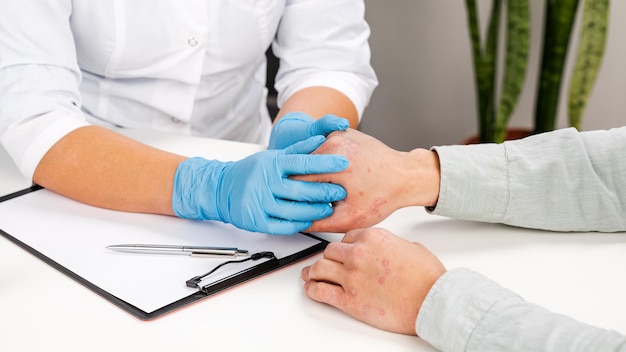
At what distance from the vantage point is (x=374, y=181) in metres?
1.09

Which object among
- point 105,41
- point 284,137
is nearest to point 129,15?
point 105,41

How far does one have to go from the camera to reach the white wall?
2641mm

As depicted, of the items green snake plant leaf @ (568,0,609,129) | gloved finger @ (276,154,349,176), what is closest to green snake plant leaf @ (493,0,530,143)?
green snake plant leaf @ (568,0,609,129)

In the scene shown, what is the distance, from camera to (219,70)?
157 cm

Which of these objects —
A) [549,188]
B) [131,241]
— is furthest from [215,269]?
[549,188]

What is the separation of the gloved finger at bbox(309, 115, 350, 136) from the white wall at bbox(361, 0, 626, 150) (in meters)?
1.72

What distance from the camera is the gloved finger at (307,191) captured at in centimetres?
106

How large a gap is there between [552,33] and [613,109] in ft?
1.60

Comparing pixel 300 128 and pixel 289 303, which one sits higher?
pixel 300 128

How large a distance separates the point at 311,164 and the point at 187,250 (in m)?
0.22

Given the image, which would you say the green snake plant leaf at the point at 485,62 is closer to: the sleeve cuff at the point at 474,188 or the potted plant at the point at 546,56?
the potted plant at the point at 546,56

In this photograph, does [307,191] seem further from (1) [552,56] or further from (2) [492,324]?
(1) [552,56]

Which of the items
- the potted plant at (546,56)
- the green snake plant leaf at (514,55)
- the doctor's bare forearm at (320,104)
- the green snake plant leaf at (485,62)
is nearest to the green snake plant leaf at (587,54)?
the potted plant at (546,56)

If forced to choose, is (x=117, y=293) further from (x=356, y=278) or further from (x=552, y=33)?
(x=552, y=33)
